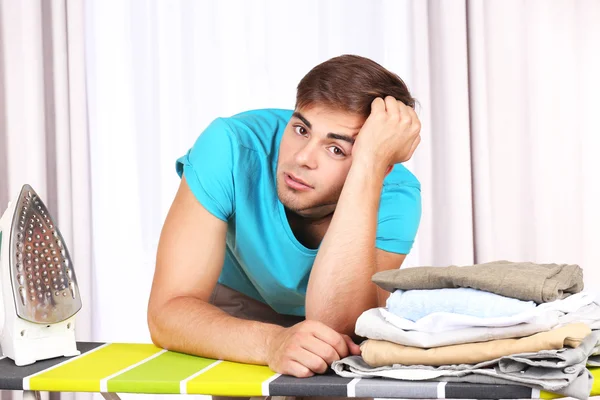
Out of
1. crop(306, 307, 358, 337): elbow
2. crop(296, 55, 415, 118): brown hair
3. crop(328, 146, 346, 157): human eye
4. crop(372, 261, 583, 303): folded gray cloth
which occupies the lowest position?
crop(306, 307, 358, 337): elbow

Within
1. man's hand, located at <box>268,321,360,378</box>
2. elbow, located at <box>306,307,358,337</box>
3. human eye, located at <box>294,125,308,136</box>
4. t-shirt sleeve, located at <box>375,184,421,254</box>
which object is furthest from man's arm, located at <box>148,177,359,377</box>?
t-shirt sleeve, located at <box>375,184,421,254</box>

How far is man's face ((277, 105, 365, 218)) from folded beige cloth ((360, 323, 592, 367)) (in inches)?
16.5

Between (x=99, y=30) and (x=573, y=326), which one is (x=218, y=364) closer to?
(x=573, y=326)

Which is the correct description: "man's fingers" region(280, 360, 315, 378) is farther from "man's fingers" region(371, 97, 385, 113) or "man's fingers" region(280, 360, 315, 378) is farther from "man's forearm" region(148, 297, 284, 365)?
"man's fingers" region(371, 97, 385, 113)

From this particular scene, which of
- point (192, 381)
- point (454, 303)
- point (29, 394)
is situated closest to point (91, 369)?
point (29, 394)

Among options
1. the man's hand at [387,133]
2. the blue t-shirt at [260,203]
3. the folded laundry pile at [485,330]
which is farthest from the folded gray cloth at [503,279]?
the blue t-shirt at [260,203]

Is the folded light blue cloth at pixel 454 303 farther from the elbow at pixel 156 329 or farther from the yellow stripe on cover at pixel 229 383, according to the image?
the elbow at pixel 156 329

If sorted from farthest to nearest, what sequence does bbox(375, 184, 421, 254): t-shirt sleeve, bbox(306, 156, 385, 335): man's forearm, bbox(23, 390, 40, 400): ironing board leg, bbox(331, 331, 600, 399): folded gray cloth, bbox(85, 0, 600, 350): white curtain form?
bbox(85, 0, 600, 350): white curtain → bbox(375, 184, 421, 254): t-shirt sleeve → bbox(306, 156, 385, 335): man's forearm → bbox(23, 390, 40, 400): ironing board leg → bbox(331, 331, 600, 399): folded gray cloth

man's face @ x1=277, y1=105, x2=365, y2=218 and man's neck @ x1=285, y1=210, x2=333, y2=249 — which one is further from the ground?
man's face @ x1=277, y1=105, x2=365, y2=218

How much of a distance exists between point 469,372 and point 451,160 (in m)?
1.70

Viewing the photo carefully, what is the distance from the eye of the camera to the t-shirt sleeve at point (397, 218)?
1575mm

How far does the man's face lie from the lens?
1.40 metres

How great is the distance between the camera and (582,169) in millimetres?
2734

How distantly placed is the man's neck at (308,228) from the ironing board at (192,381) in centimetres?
43
